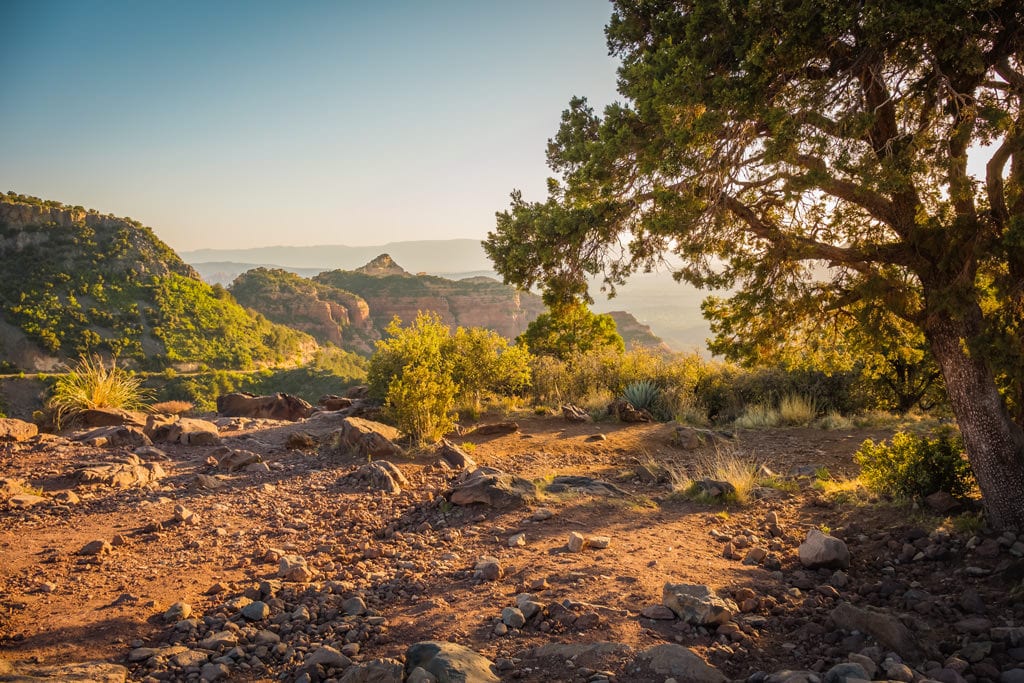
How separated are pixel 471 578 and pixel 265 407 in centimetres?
1122

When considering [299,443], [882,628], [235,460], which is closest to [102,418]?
[299,443]

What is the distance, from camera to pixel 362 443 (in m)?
7.85

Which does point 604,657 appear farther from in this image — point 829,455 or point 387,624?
point 829,455

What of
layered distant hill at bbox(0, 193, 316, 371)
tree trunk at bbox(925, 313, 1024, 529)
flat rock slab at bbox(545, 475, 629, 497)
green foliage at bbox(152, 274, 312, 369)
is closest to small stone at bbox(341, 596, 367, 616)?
flat rock slab at bbox(545, 475, 629, 497)

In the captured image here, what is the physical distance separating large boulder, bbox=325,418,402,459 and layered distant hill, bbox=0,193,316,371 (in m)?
42.2

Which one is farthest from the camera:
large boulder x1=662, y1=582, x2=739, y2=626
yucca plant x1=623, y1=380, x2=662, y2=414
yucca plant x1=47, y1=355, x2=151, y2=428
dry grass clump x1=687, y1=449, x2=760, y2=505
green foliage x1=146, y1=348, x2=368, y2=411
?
green foliage x1=146, y1=348, x2=368, y2=411

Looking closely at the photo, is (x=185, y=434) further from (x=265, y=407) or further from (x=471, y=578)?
(x=471, y=578)

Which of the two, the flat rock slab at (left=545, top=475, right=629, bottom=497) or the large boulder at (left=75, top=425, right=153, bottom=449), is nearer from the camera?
the flat rock slab at (left=545, top=475, right=629, bottom=497)

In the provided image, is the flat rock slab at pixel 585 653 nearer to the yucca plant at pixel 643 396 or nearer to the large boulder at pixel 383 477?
the large boulder at pixel 383 477

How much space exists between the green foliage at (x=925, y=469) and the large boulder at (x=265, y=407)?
11.7 metres

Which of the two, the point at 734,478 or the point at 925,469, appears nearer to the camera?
the point at 925,469

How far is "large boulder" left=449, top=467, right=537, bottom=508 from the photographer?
560cm

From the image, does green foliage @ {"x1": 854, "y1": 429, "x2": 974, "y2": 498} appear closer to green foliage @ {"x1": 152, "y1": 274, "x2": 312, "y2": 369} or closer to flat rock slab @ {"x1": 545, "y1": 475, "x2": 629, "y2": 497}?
flat rock slab @ {"x1": 545, "y1": 475, "x2": 629, "y2": 497}

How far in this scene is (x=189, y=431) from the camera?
8.62 m
